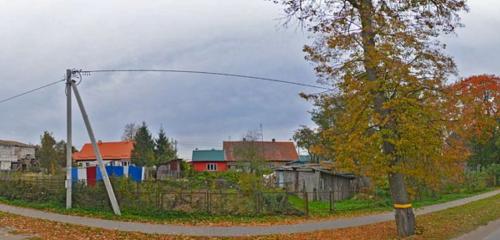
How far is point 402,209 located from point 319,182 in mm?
17242

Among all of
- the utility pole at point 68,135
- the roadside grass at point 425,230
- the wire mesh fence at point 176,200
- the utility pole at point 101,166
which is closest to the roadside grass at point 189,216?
the wire mesh fence at point 176,200

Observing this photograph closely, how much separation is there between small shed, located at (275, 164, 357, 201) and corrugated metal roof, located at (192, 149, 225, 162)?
44124 mm

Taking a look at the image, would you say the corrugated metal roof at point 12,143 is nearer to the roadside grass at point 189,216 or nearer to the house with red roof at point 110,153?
the house with red roof at point 110,153

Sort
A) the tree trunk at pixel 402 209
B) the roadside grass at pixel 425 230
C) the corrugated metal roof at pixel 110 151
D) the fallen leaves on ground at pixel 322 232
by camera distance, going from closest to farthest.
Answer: the fallen leaves on ground at pixel 322 232, the tree trunk at pixel 402 209, the roadside grass at pixel 425 230, the corrugated metal roof at pixel 110 151

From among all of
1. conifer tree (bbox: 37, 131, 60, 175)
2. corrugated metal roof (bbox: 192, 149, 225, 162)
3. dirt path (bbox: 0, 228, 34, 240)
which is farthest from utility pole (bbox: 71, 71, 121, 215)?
corrugated metal roof (bbox: 192, 149, 225, 162)

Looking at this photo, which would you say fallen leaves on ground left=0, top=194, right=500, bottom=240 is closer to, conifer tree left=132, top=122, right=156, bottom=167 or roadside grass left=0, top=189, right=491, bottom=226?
roadside grass left=0, top=189, right=491, bottom=226

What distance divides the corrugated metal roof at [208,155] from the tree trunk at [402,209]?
64.3 metres

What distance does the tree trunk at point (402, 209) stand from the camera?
13.7 meters

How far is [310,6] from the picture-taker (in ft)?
45.7

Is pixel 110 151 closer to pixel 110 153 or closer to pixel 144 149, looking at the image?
pixel 110 153

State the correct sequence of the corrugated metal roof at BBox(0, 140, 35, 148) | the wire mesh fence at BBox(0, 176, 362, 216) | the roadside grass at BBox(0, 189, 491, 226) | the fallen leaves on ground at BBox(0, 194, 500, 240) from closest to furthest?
the fallen leaves on ground at BBox(0, 194, 500, 240)
the roadside grass at BBox(0, 189, 491, 226)
the wire mesh fence at BBox(0, 176, 362, 216)
the corrugated metal roof at BBox(0, 140, 35, 148)

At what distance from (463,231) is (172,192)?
451 inches

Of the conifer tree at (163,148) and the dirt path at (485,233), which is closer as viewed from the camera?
the dirt path at (485,233)

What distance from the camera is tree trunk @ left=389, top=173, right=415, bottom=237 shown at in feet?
45.0
